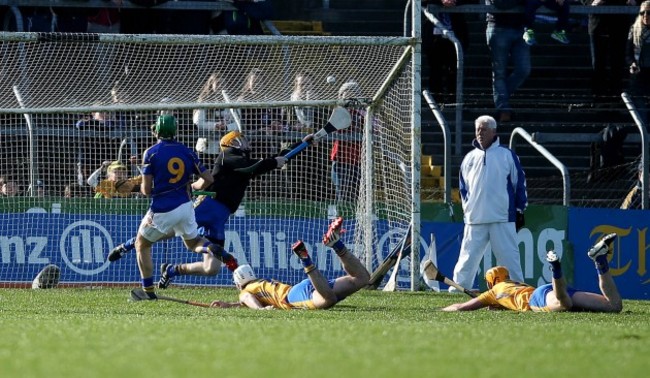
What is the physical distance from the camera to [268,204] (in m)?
17.3

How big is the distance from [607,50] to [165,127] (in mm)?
9280

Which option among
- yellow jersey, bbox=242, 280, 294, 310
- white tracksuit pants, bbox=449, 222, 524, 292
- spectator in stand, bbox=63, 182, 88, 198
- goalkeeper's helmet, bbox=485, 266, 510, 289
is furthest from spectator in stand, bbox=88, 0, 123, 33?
goalkeeper's helmet, bbox=485, 266, 510, 289

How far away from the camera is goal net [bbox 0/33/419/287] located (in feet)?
55.4

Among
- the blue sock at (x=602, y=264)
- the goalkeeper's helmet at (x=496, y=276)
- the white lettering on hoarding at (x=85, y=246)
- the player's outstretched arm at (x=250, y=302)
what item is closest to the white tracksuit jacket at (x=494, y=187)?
the goalkeeper's helmet at (x=496, y=276)

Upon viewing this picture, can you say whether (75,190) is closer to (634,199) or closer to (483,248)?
(483,248)

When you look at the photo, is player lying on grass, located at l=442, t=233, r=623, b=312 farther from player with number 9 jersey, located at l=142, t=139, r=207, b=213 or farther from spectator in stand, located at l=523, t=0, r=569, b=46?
spectator in stand, located at l=523, t=0, r=569, b=46

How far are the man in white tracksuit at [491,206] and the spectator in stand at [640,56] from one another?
5.20 metres

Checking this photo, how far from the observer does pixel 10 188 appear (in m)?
17.4

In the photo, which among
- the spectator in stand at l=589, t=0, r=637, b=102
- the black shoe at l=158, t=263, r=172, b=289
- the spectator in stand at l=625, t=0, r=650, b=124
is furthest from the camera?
the spectator in stand at l=589, t=0, r=637, b=102

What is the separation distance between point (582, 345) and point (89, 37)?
7.69 m

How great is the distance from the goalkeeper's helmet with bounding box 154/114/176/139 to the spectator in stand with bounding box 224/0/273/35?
651 cm

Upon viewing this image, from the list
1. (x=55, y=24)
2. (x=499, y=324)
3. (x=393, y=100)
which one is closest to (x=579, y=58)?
(x=393, y=100)

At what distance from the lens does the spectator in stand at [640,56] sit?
762 inches

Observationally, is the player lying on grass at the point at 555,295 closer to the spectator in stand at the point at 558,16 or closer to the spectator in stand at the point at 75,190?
the spectator in stand at the point at 75,190
